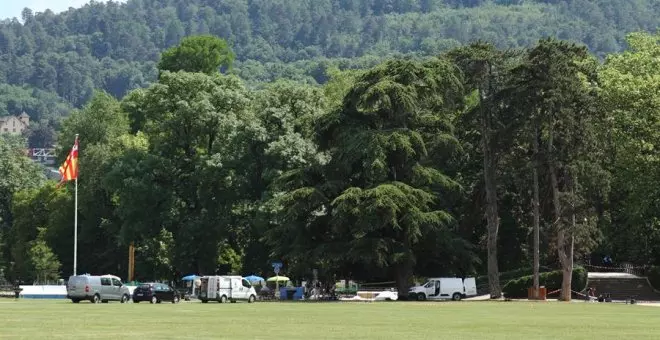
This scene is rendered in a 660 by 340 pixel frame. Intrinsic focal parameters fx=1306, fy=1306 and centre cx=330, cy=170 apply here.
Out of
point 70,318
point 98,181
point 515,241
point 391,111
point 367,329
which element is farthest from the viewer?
point 98,181

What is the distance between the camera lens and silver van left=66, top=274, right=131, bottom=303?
240ft

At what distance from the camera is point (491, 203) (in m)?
83.9

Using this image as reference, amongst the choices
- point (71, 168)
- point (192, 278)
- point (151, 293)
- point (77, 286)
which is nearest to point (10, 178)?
point (71, 168)

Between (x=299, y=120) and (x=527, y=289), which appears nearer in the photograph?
(x=527, y=289)

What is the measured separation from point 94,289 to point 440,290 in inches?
903

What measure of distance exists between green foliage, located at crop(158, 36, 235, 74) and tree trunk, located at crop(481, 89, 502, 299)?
5399 cm

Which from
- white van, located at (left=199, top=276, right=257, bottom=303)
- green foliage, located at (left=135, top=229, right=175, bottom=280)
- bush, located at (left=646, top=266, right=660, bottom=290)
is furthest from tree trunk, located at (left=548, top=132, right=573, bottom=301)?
green foliage, located at (left=135, top=229, right=175, bottom=280)

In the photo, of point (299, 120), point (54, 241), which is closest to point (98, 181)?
point (54, 241)

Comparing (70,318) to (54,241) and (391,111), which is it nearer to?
(391,111)

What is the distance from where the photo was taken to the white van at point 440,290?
84125 mm

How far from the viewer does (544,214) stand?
3415 inches

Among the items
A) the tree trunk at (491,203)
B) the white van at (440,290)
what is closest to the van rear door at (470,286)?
the white van at (440,290)

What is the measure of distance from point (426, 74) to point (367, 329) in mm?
45459

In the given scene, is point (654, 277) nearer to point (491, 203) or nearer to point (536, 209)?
point (536, 209)
